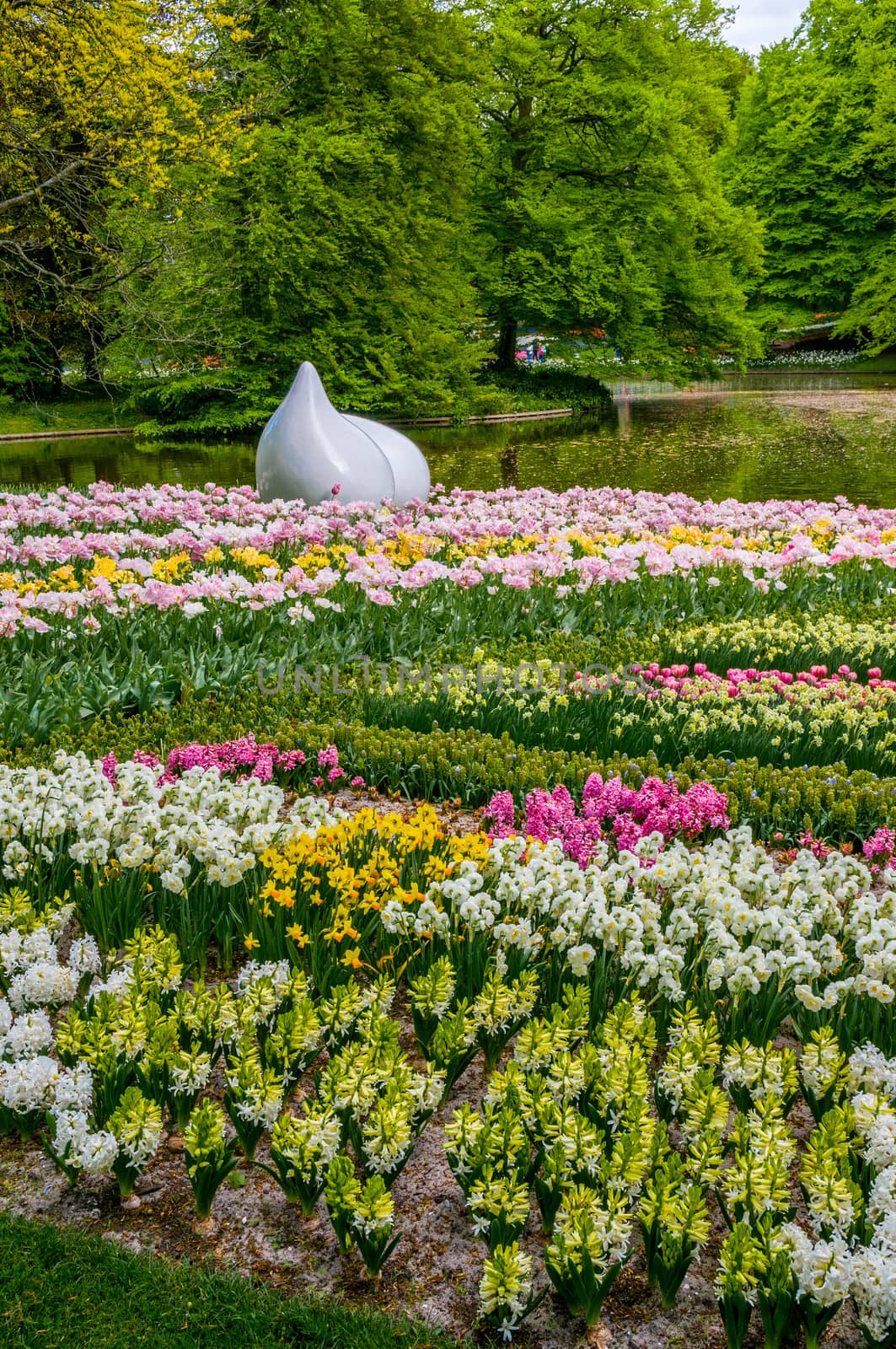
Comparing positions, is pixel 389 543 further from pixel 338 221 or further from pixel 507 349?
pixel 507 349

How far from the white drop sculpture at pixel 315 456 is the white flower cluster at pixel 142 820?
258 inches

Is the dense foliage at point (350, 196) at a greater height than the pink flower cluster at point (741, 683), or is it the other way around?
the dense foliage at point (350, 196)

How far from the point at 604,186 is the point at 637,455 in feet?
45.7

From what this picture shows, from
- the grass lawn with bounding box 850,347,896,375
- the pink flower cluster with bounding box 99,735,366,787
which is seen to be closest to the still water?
the pink flower cluster with bounding box 99,735,366,787

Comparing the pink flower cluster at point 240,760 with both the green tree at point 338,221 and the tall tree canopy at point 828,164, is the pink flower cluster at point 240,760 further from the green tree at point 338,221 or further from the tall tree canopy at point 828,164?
the tall tree canopy at point 828,164

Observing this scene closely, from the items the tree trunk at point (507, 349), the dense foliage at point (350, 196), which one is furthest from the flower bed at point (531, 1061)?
the tree trunk at point (507, 349)

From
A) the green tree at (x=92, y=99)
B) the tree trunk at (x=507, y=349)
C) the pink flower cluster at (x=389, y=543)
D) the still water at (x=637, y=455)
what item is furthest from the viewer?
the tree trunk at (x=507, y=349)

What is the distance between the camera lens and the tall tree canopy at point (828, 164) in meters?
37.9

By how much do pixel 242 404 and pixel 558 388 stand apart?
33.5 ft

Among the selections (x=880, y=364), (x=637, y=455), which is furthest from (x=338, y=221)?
(x=880, y=364)

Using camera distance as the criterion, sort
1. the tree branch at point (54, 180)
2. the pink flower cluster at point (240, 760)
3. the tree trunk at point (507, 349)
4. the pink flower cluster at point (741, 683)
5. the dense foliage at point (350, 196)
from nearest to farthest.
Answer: the pink flower cluster at point (240, 760)
the pink flower cluster at point (741, 683)
the tree branch at point (54, 180)
the dense foliage at point (350, 196)
the tree trunk at point (507, 349)

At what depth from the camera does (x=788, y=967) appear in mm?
2984

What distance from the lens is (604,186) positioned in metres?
29.3

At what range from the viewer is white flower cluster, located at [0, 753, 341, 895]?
3.53 m
